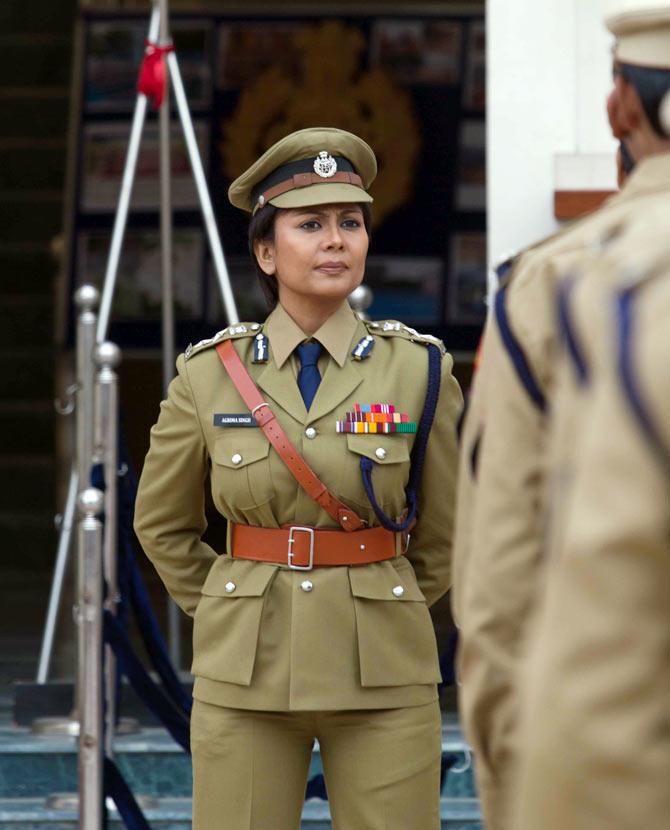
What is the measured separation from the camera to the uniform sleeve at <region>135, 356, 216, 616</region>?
10.7 ft

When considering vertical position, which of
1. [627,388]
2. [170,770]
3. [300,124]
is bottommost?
[170,770]

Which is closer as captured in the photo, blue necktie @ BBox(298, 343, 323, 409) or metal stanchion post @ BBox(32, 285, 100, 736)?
blue necktie @ BBox(298, 343, 323, 409)

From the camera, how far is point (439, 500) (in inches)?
130

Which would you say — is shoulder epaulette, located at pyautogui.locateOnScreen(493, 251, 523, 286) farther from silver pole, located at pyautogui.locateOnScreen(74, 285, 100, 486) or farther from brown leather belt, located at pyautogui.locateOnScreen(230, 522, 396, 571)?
silver pole, located at pyautogui.locateOnScreen(74, 285, 100, 486)

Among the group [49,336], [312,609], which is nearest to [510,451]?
[312,609]

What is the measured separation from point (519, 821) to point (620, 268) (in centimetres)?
44

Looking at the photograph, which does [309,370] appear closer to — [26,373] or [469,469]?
[469,469]

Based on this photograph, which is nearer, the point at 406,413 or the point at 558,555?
the point at 558,555

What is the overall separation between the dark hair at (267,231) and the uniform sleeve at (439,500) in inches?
12.2

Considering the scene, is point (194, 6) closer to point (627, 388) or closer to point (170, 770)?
point (170, 770)

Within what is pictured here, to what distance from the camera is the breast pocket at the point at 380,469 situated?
3.13 meters

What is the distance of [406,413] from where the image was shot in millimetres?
3229

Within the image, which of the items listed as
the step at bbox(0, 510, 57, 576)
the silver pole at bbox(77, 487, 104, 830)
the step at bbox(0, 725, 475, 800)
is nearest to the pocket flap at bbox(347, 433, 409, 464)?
the silver pole at bbox(77, 487, 104, 830)

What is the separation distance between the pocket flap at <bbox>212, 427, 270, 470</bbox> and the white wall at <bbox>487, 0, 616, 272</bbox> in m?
1.76
